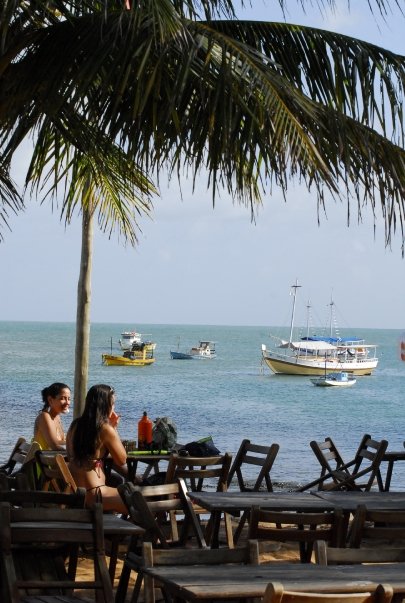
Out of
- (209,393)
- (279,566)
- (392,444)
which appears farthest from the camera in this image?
(209,393)

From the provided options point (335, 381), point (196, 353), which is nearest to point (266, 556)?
point (335, 381)

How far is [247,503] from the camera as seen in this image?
259 inches

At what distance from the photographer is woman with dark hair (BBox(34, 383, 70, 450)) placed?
903 cm

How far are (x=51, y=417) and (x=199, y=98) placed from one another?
3926 millimetres

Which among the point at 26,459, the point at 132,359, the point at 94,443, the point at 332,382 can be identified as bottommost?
the point at 332,382

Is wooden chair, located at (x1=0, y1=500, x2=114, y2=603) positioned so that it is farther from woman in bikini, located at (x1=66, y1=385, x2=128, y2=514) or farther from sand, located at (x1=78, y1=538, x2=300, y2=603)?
woman in bikini, located at (x1=66, y1=385, x2=128, y2=514)

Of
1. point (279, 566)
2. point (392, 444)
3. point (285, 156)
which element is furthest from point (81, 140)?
point (392, 444)

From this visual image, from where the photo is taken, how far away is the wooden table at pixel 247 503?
21.2ft

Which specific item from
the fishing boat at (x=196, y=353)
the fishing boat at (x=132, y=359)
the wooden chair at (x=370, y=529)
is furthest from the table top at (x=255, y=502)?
the fishing boat at (x=196, y=353)

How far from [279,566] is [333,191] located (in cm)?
193

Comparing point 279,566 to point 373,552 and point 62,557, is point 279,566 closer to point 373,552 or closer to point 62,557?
point 373,552

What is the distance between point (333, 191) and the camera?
5617mm

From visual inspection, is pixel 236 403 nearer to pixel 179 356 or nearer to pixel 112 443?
pixel 179 356

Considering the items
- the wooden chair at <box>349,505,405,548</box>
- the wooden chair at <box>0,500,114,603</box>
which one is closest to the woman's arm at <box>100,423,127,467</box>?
the wooden chair at <box>0,500,114,603</box>
